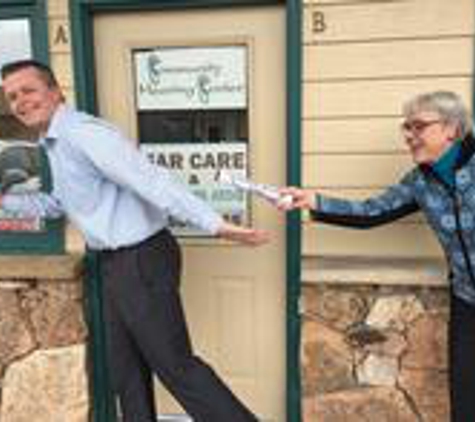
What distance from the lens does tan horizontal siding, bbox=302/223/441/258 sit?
3.40 meters

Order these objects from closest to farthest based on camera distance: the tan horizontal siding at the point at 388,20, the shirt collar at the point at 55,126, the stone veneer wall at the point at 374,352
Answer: the shirt collar at the point at 55,126
the tan horizontal siding at the point at 388,20
the stone veneer wall at the point at 374,352

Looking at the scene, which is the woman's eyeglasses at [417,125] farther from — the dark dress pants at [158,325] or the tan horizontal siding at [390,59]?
the dark dress pants at [158,325]

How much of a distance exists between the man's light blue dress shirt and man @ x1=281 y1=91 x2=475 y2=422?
49 centimetres

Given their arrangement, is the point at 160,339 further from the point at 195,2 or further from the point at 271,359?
the point at 195,2

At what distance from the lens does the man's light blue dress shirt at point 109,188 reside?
300 cm

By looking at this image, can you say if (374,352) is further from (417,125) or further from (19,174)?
(19,174)

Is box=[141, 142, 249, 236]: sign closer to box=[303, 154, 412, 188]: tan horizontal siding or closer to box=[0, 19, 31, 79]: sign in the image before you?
box=[303, 154, 412, 188]: tan horizontal siding

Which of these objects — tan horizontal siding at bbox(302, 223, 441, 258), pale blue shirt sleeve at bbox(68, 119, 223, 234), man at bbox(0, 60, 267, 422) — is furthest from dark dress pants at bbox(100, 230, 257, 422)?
tan horizontal siding at bbox(302, 223, 441, 258)

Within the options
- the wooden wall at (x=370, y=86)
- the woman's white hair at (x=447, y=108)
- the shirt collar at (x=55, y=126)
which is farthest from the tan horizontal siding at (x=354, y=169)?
the shirt collar at (x=55, y=126)

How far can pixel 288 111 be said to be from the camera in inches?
136

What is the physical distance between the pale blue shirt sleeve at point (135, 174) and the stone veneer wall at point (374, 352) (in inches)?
26.6

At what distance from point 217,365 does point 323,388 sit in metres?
0.65

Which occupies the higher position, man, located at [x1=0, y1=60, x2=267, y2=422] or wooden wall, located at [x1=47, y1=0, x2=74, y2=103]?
wooden wall, located at [x1=47, y1=0, x2=74, y2=103]

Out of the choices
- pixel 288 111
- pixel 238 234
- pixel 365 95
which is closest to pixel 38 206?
pixel 238 234
